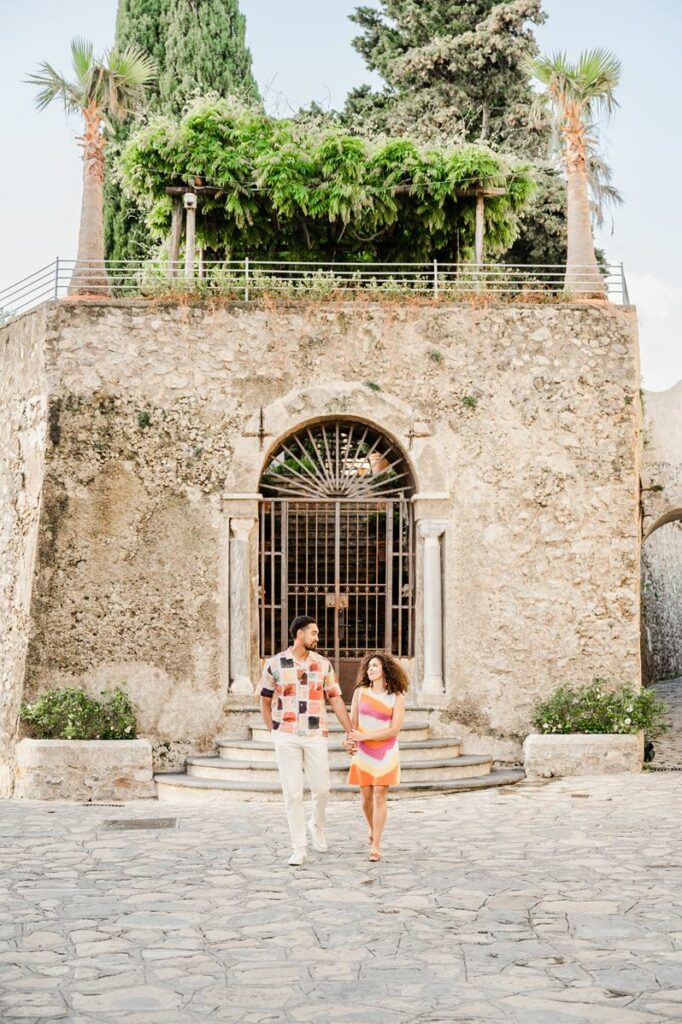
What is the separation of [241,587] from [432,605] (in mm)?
2088

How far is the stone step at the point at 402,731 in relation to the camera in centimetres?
1240

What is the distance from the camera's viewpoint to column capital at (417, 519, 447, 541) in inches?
512

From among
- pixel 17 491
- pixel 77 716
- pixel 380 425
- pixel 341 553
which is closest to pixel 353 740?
pixel 77 716

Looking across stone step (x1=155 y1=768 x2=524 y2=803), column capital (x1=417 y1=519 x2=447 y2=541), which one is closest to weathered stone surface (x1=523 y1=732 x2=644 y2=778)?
stone step (x1=155 y1=768 x2=524 y2=803)

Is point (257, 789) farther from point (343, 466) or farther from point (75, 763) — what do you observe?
point (343, 466)

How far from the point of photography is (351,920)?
654 cm

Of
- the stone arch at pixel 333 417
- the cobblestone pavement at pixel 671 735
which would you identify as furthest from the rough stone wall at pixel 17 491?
the cobblestone pavement at pixel 671 735

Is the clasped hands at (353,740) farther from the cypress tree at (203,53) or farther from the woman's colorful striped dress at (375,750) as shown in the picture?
the cypress tree at (203,53)

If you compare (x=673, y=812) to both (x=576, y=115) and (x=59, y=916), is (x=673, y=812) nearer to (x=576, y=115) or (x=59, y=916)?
(x=59, y=916)

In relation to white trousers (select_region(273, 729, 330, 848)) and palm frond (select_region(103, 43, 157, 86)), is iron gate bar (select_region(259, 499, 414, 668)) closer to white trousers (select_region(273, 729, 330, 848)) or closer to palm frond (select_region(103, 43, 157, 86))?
white trousers (select_region(273, 729, 330, 848))

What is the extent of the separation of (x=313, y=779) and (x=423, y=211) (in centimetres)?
1086

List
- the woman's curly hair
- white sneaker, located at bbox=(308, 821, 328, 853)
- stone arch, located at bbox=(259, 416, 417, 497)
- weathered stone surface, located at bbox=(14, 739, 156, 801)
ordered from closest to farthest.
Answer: the woman's curly hair < white sneaker, located at bbox=(308, 821, 328, 853) < weathered stone surface, located at bbox=(14, 739, 156, 801) < stone arch, located at bbox=(259, 416, 417, 497)

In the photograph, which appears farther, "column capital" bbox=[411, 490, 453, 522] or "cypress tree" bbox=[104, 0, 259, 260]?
"cypress tree" bbox=[104, 0, 259, 260]

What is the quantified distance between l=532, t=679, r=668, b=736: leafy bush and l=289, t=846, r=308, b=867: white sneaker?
204 inches
